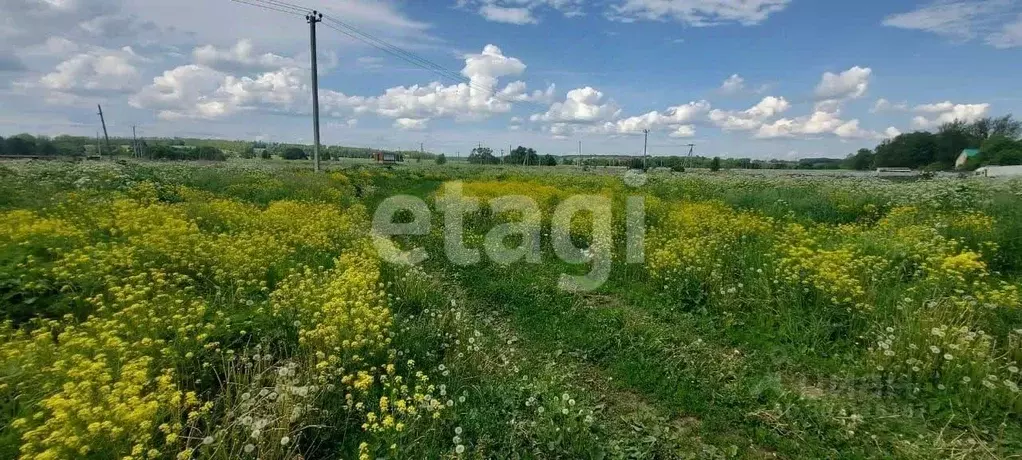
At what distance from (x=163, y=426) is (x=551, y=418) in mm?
2784

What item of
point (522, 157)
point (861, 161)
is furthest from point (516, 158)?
point (861, 161)

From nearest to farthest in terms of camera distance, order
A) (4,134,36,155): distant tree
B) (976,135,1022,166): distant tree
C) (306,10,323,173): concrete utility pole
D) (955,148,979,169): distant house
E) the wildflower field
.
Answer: the wildflower field
(306,10,323,173): concrete utility pole
(4,134,36,155): distant tree
(976,135,1022,166): distant tree
(955,148,979,169): distant house

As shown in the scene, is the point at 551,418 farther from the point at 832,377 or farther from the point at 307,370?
the point at 832,377

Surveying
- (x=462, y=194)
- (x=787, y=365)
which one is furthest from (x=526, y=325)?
(x=462, y=194)

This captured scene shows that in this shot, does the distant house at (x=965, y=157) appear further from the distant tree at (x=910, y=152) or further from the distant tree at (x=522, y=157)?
the distant tree at (x=522, y=157)

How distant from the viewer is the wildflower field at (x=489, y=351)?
3.38m

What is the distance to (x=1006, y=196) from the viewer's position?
11859mm

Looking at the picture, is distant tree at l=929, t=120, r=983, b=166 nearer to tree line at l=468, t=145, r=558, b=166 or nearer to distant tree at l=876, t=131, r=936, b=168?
distant tree at l=876, t=131, r=936, b=168

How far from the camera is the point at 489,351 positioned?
5551 millimetres

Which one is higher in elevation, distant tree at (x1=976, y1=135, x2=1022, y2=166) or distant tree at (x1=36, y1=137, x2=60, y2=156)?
distant tree at (x1=976, y1=135, x2=1022, y2=166)

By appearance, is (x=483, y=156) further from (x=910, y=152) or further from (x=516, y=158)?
(x=910, y=152)

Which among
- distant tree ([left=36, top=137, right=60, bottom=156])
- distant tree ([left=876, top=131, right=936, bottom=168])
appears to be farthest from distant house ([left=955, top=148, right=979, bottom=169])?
distant tree ([left=36, top=137, right=60, bottom=156])

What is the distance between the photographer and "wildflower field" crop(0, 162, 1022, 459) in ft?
11.1

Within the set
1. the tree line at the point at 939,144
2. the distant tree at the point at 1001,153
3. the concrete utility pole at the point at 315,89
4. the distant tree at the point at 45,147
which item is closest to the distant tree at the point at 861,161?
the tree line at the point at 939,144
